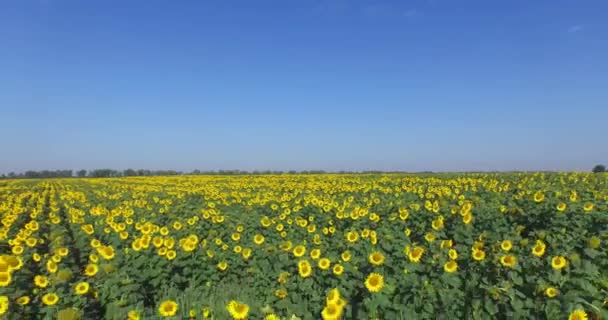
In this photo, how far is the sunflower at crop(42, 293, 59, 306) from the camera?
15.9 ft

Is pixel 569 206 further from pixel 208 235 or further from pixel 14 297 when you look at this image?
pixel 14 297

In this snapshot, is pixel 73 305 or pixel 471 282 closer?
pixel 471 282

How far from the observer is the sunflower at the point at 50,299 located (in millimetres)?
4860

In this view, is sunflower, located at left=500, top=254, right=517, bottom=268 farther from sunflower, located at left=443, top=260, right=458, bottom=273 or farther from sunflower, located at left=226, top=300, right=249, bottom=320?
sunflower, located at left=226, top=300, right=249, bottom=320

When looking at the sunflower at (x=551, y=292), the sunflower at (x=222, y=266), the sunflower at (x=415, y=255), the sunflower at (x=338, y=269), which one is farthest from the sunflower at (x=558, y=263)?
the sunflower at (x=222, y=266)

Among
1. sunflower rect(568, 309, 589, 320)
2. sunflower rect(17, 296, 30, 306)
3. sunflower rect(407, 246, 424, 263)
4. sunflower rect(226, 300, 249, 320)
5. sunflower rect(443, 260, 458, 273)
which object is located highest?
sunflower rect(407, 246, 424, 263)

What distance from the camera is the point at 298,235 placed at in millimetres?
8406

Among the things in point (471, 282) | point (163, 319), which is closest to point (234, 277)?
point (163, 319)

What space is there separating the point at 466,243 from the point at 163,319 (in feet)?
17.4

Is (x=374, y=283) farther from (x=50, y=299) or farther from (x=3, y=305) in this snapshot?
(x=3, y=305)

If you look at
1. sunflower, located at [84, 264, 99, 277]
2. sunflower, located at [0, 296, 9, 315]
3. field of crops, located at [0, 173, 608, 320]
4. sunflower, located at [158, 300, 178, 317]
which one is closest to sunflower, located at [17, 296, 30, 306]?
field of crops, located at [0, 173, 608, 320]

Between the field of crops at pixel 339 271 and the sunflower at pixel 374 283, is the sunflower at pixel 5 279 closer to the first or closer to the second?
the field of crops at pixel 339 271

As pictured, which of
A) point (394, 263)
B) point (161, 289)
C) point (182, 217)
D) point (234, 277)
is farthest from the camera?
point (182, 217)

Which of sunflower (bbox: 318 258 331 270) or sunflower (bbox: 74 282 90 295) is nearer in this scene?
sunflower (bbox: 74 282 90 295)
